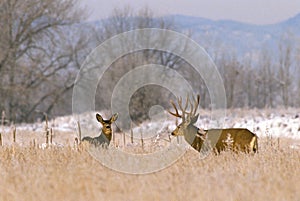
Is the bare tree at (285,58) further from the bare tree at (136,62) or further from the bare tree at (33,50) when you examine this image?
the bare tree at (33,50)

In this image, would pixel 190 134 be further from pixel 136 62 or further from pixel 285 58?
pixel 285 58

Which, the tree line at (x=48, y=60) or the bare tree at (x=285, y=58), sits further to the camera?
the bare tree at (x=285, y=58)

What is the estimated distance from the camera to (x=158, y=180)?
191 inches

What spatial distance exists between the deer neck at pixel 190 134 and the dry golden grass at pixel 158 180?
1.64m

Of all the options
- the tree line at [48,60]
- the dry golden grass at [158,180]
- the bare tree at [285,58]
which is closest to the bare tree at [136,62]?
the tree line at [48,60]

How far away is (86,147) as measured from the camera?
275 inches

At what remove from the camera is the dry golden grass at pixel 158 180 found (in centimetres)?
425

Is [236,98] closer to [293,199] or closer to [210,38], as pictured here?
[210,38]

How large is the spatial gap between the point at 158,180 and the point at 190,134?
126 inches

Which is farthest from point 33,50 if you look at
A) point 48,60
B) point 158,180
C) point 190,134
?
point 158,180

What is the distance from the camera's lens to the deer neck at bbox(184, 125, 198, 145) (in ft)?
26.0

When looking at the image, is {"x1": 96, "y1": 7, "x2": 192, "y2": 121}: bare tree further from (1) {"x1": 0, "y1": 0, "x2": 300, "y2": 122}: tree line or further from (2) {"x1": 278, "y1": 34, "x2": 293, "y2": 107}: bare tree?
(2) {"x1": 278, "y1": 34, "x2": 293, "y2": 107}: bare tree

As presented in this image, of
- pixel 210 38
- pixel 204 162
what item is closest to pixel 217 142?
pixel 204 162

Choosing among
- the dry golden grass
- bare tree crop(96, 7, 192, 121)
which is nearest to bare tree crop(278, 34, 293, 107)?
bare tree crop(96, 7, 192, 121)
